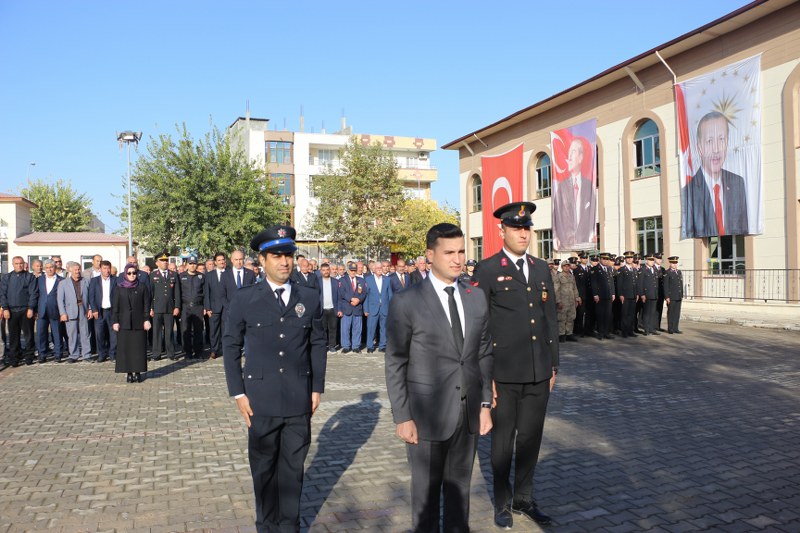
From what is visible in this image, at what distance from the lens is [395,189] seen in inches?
1590

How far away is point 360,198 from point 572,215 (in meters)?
15.4

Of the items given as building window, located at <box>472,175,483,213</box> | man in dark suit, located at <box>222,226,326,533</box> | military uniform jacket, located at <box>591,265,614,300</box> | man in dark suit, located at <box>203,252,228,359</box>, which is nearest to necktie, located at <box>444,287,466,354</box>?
man in dark suit, located at <box>222,226,326,533</box>

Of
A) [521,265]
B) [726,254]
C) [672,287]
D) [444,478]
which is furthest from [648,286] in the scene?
[444,478]

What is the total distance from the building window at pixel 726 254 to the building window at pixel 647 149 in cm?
409

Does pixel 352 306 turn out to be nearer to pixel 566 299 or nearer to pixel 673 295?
pixel 566 299

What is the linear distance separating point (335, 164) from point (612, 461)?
63815mm

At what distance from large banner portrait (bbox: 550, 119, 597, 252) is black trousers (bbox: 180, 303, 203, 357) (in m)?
18.9

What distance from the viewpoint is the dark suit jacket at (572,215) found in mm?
27672

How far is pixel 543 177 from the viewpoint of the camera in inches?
1266

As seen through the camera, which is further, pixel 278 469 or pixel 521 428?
pixel 521 428

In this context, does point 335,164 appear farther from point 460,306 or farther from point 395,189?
point 460,306

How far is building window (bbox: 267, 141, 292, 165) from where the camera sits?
65812 millimetres

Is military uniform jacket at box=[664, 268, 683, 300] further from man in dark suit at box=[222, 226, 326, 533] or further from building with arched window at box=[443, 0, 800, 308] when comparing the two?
man in dark suit at box=[222, 226, 326, 533]

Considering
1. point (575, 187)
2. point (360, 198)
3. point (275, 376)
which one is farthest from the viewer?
point (360, 198)
